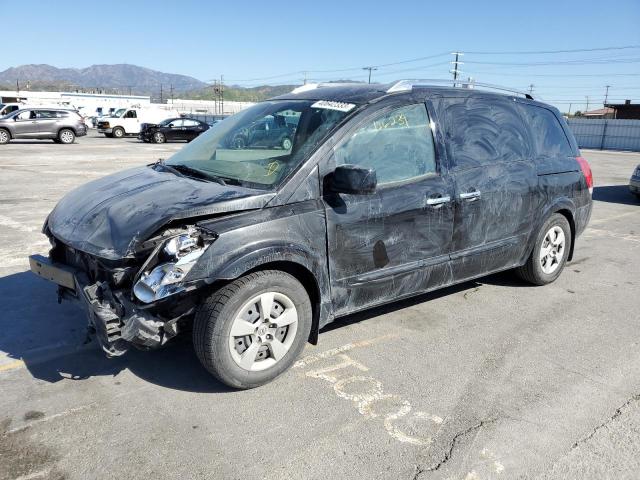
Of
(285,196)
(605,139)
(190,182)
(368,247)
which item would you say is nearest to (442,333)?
(368,247)

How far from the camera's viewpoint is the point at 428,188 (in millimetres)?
4031

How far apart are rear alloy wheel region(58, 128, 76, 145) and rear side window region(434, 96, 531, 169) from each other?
84.8 ft

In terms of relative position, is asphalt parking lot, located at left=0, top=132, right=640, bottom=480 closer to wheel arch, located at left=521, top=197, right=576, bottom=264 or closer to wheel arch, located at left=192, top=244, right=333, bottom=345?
wheel arch, located at left=192, top=244, right=333, bottom=345

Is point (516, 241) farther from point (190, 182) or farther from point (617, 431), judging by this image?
point (190, 182)

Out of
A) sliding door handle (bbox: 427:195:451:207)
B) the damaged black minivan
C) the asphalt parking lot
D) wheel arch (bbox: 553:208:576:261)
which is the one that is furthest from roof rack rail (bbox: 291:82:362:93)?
wheel arch (bbox: 553:208:576:261)

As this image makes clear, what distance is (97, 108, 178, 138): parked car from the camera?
33.0 metres

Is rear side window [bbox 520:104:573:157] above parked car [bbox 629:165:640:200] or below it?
above

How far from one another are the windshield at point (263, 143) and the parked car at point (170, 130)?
85.0ft

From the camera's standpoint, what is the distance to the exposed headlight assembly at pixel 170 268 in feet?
9.70

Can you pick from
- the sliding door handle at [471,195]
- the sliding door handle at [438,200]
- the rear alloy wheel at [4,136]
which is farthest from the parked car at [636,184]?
the rear alloy wheel at [4,136]

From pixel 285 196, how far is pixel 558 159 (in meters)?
3.19

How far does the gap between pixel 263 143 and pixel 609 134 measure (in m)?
40.4

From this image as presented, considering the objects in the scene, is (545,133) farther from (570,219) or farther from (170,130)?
(170,130)

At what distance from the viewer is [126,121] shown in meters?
33.3
